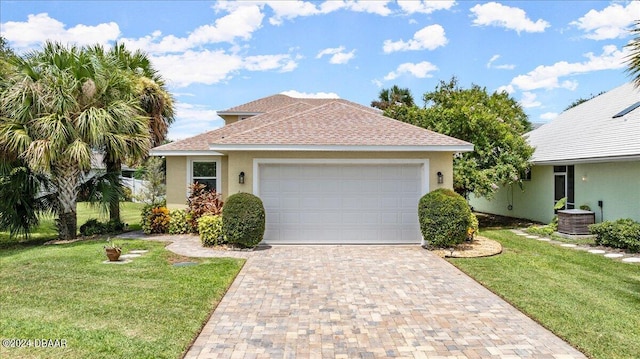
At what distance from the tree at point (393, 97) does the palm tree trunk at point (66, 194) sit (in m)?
27.5

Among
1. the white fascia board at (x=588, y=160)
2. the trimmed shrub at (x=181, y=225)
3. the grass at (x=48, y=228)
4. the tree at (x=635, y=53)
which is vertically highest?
the tree at (x=635, y=53)

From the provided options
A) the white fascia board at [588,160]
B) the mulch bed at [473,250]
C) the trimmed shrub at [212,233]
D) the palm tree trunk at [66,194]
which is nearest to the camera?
the mulch bed at [473,250]

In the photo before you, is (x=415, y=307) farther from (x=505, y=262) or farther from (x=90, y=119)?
(x=90, y=119)

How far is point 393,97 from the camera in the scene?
3634 centimetres

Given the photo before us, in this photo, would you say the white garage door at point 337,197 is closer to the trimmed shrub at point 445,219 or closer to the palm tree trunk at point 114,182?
the trimmed shrub at point 445,219

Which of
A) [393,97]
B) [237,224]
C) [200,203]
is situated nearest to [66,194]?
[200,203]

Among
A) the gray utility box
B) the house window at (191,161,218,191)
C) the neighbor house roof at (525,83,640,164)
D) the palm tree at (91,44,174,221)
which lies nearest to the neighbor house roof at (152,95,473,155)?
the house window at (191,161,218,191)

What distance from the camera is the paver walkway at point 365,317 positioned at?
16.2 feet

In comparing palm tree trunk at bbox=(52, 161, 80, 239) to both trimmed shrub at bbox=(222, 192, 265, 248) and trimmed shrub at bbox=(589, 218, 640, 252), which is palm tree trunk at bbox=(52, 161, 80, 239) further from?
trimmed shrub at bbox=(589, 218, 640, 252)

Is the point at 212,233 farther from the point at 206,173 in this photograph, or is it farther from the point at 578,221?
the point at 578,221

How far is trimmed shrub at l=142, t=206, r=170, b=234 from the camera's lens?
14.7 meters

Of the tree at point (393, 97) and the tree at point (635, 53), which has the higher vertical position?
the tree at point (393, 97)

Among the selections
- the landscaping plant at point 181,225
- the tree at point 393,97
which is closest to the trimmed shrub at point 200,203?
the landscaping plant at point 181,225

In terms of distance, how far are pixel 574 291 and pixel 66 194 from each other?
14162 millimetres
